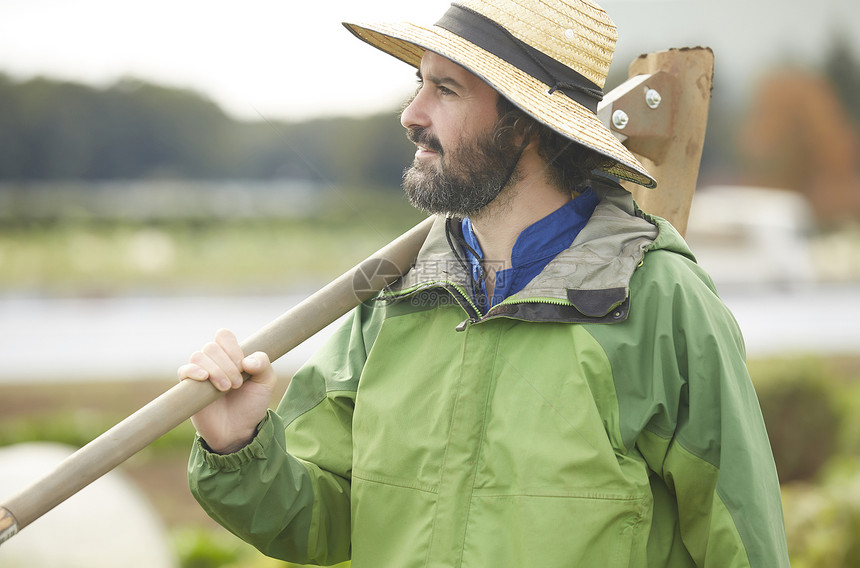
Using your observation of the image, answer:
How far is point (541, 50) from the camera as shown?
1897mm

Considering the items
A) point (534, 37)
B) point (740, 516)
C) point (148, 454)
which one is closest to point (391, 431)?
point (740, 516)

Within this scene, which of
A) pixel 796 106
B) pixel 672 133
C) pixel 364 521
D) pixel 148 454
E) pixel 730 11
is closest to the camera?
pixel 364 521

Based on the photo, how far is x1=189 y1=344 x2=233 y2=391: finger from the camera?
5.72 feet

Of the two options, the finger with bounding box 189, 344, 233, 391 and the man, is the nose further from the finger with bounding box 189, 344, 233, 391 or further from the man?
the finger with bounding box 189, 344, 233, 391

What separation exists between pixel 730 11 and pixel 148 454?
32.8 ft

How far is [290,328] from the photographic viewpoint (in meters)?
1.88

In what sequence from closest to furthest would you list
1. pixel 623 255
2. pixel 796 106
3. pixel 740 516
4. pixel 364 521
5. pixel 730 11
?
pixel 740 516 → pixel 623 255 → pixel 364 521 → pixel 730 11 → pixel 796 106

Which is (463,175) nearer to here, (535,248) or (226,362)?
(535,248)

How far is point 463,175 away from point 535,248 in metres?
0.23

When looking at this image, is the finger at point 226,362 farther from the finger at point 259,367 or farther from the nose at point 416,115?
the nose at point 416,115

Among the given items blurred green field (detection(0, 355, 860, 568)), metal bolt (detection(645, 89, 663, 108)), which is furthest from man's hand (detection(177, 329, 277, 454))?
blurred green field (detection(0, 355, 860, 568))

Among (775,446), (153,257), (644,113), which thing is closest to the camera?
(644,113)

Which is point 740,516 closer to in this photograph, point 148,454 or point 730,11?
point 148,454

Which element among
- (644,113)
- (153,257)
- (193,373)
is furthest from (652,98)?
(153,257)
